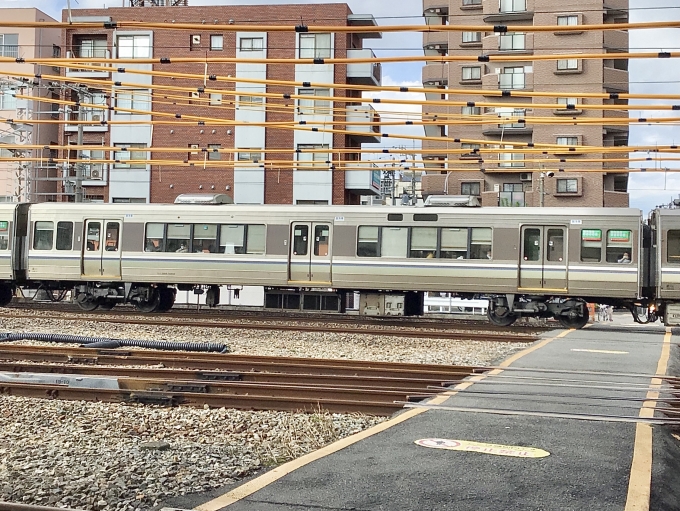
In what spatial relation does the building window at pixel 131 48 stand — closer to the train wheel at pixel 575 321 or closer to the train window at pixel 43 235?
the train window at pixel 43 235

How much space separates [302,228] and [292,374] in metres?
10.1

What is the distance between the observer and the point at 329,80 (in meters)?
38.1

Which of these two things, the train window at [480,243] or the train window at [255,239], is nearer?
the train window at [480,243]

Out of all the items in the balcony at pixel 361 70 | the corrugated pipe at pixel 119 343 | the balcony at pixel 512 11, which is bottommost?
the corrugated pipe at pixel 119 343

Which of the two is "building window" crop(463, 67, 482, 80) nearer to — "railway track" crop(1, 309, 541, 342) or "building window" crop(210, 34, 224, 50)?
"building window" crop(210, 34, 224, 50)

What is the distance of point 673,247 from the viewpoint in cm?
1902

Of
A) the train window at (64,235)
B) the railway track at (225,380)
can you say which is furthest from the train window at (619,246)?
the train window at (64,235)

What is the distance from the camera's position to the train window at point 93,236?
22.9 meters

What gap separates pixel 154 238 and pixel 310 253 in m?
4.49

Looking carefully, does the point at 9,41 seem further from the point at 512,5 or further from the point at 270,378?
the point at 270,378

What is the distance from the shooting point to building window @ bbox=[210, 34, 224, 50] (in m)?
39.9

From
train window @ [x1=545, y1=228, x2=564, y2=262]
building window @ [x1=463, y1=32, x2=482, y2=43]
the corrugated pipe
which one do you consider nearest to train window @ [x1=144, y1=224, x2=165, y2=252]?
the corrugated pipe

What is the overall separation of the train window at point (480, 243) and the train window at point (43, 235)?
1188 cm

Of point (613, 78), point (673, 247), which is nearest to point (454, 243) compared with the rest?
point (673, 247)
